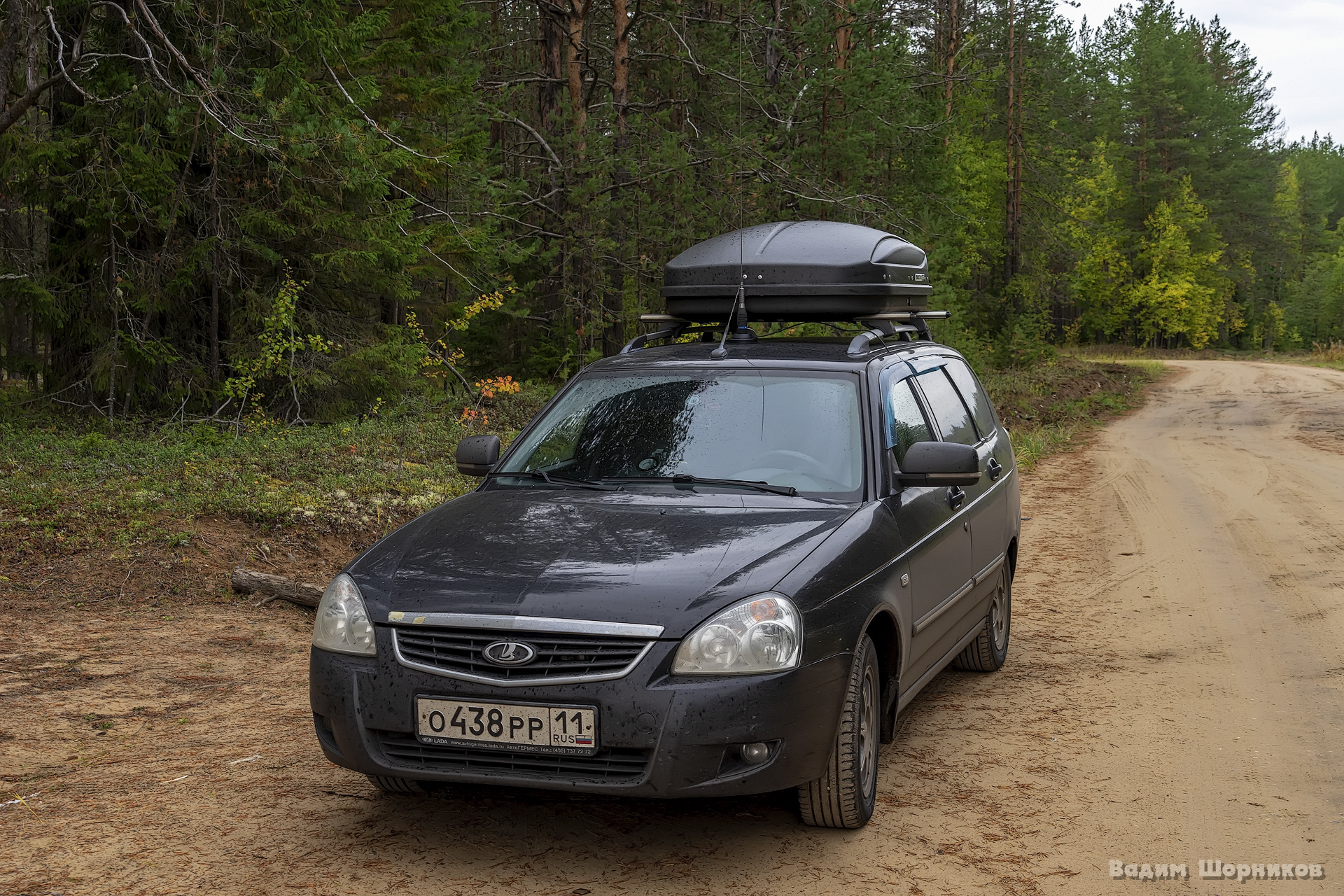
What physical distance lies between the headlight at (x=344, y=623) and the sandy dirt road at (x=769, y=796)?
705 millimetres

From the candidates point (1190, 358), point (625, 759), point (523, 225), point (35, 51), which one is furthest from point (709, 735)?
point (1190, 358)

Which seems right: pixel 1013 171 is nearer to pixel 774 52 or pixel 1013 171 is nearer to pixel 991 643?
pixel 774 52

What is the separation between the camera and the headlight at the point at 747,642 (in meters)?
3.75

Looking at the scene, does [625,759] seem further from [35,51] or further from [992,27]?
[992,27]

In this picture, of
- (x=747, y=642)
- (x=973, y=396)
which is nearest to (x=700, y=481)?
(x=747, y=642)

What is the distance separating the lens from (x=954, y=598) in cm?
557

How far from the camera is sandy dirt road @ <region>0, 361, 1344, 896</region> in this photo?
3.94m

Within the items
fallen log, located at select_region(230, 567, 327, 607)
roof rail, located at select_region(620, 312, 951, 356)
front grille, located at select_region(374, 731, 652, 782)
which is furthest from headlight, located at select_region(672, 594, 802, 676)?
fallen log, located at select_region(230, 567, 327, 607)

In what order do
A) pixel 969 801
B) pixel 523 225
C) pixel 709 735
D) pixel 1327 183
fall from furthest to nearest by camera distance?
1. pixel 1327 183
2. pixel 523 225
3. pixel 969 801
4. pixel 709 735

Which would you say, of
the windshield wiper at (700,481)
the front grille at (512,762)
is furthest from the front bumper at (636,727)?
the windshield wiper at (700,481)

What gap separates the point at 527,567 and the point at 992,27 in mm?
43810

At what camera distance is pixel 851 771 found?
4.16 meters

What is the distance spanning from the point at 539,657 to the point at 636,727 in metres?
0.38
